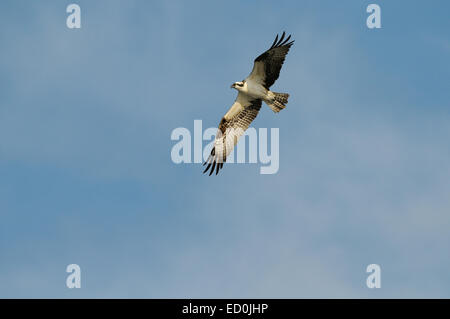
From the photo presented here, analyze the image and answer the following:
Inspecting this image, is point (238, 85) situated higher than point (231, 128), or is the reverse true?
point (238, 85)

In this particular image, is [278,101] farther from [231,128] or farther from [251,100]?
[231,128]

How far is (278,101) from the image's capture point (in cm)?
2322

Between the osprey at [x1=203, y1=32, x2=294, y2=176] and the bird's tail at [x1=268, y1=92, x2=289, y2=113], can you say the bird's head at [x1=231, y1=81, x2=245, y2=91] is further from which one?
the bird's tail at [x1=268, y1=92, x2=289, y2=113]

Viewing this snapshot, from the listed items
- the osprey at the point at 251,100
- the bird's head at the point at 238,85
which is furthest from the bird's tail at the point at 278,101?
the bird's head at the point at 238,85

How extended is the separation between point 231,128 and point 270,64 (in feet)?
10.5

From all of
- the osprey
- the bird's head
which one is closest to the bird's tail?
the osprey

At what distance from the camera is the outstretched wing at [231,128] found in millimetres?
24016

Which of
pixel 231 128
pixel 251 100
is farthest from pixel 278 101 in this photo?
pixel 231 128

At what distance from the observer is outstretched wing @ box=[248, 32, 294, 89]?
22.0 metres
